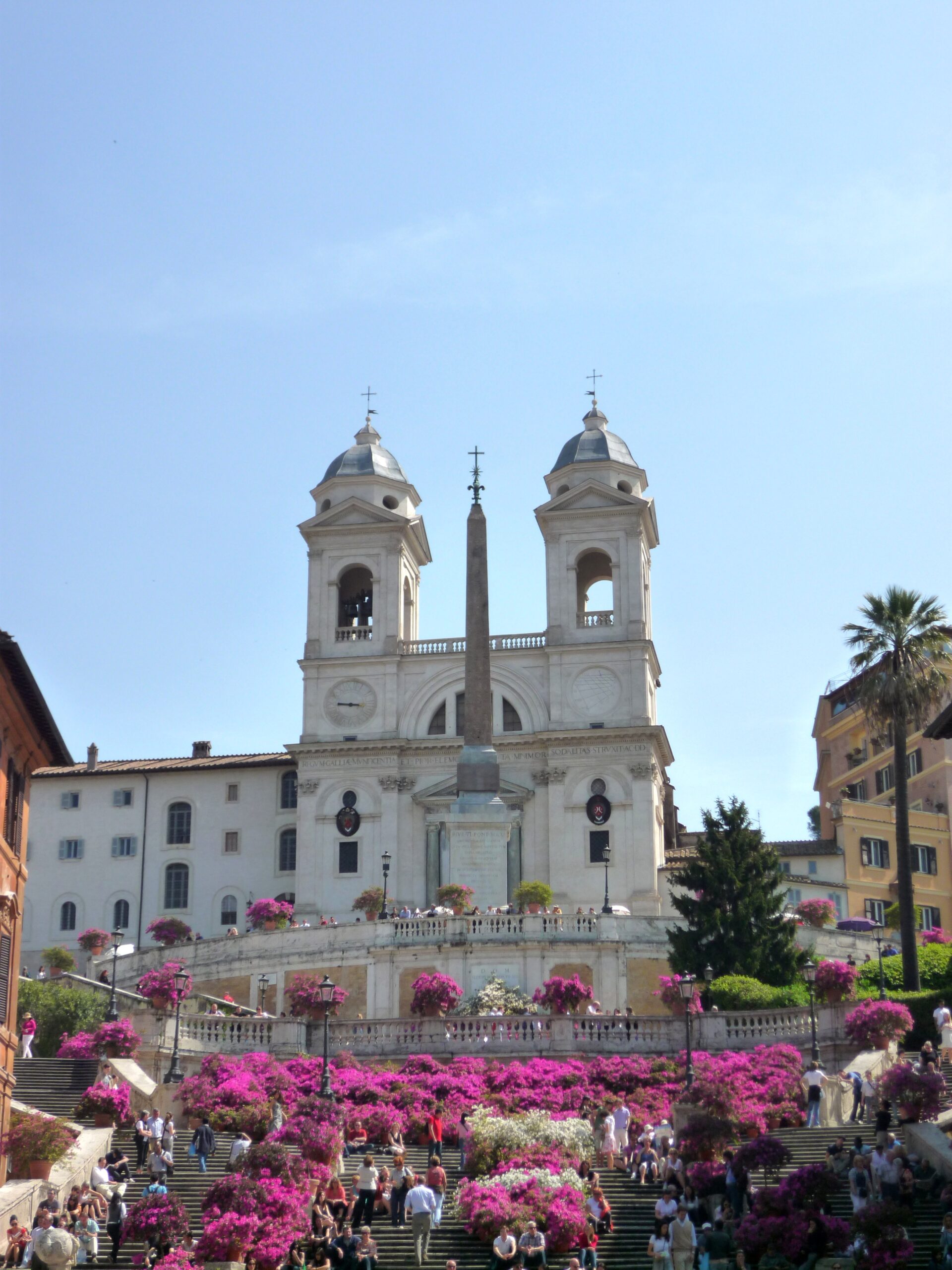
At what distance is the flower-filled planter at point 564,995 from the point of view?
44.7 m

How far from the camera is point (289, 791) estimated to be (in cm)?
7675

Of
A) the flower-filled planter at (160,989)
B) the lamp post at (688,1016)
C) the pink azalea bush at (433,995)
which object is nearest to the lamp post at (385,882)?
the pink azalea bush at (433,995)

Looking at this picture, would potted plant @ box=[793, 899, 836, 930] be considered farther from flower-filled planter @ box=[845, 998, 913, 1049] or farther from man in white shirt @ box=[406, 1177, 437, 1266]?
man in white shirt @ box=[406, 1177, 437, 1266]

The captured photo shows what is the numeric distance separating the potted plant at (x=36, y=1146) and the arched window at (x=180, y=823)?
46570 millimetres

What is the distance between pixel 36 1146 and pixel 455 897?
2899 centimetres

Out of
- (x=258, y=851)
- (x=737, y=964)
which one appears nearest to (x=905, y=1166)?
(x=737, y=964)

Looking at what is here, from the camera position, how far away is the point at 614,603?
75438 millimetres

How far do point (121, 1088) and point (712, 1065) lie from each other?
10886mm

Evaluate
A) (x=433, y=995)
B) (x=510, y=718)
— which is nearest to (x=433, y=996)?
(x=433, y=995)

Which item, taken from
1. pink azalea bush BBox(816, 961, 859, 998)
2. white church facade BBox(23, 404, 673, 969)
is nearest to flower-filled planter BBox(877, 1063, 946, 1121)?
pink azalea bush BBox(816, 961, 859, 998)

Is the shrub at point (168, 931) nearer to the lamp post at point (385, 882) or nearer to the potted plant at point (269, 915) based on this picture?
the potted plant at point (269, 915)

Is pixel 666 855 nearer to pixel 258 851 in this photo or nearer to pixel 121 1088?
pixel 258 851

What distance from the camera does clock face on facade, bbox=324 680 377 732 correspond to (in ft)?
247

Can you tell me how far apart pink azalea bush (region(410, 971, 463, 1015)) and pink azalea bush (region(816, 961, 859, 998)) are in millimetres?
9192
